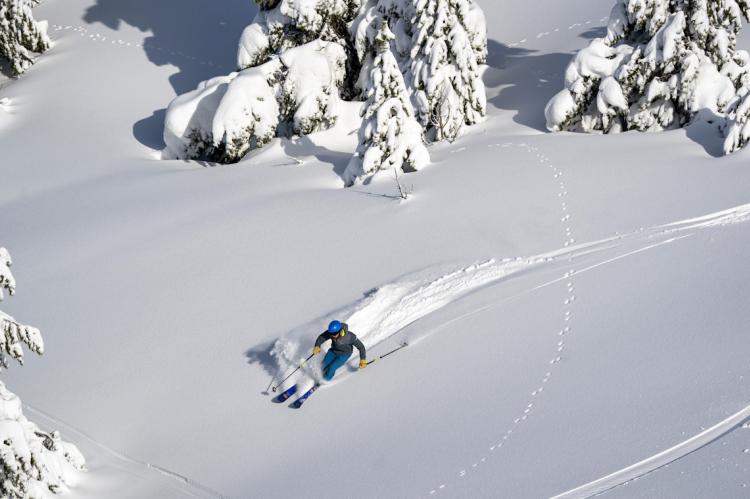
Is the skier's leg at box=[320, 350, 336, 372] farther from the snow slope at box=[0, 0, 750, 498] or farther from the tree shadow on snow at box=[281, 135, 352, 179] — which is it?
the tree shadow on snow at box=[281, 135, 352, 179]

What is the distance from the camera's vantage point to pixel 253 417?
11.3 m

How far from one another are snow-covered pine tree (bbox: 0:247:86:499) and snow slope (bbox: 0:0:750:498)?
3.43ft

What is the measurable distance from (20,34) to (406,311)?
1987 cm

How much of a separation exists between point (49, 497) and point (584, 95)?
15.0 metres

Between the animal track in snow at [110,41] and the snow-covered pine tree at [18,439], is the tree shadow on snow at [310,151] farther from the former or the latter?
the snow-covered pine tree at [18,439]

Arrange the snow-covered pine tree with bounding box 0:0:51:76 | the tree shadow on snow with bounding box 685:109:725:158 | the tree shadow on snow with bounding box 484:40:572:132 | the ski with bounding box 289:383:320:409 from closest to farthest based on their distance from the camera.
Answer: the ski with bounding box 289:383:320:409, the tree shadow on snow with bounding box 685:109:725:158, the tree shadow on snow with bounding box 484:40:572:132, the snow-covered pine tree with bounding box 0:0:51:76

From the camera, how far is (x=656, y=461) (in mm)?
8219

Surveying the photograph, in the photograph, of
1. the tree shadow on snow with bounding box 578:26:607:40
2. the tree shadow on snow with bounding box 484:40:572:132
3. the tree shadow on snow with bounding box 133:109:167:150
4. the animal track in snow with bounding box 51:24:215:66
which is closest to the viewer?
the tree shadow on snow with bounding box 484:40:572:132

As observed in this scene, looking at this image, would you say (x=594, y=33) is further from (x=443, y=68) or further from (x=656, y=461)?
(x=656, y=461)

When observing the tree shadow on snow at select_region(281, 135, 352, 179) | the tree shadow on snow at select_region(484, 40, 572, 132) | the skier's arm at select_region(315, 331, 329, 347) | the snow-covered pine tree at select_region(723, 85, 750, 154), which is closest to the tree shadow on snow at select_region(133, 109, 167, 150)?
the tree shadow on snow at select_region(281, 135, 352, 179)

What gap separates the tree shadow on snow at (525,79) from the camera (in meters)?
21.1

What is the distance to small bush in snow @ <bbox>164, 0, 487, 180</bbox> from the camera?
19.9m

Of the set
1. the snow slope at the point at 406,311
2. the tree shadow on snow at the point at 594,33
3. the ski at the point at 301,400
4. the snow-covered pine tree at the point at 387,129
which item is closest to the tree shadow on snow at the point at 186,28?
the snow slope at the point at 406,311

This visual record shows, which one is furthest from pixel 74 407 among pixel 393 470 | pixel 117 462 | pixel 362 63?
pixel 362 63
